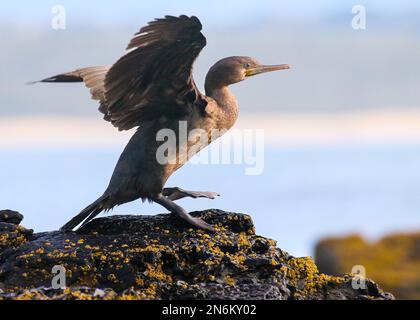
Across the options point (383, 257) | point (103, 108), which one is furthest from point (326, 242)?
point (103, 108)

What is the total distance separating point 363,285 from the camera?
8672 mm

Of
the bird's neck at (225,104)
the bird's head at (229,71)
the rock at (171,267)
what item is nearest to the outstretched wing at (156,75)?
the bird's neck at (225,104)

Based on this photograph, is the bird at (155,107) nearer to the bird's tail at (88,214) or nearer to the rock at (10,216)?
the bird's tail at (88,214)

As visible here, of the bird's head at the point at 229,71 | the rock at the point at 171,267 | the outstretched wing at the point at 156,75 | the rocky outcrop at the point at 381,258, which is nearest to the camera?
the rock at the point at 171,267

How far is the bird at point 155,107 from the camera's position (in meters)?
→ 9.94

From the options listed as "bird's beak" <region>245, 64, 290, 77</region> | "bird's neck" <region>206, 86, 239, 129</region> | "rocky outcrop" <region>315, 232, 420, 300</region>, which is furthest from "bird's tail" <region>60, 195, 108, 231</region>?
"rocky outcrop" <region>315, 232, 420, 300</region>

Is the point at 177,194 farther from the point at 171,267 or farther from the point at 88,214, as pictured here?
the point at 171,267

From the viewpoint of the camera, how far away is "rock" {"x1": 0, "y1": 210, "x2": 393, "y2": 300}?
8.30 meters

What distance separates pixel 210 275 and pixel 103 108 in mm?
3283

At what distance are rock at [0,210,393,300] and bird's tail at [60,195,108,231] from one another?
390 mm

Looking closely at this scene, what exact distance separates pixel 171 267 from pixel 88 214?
1.55m
